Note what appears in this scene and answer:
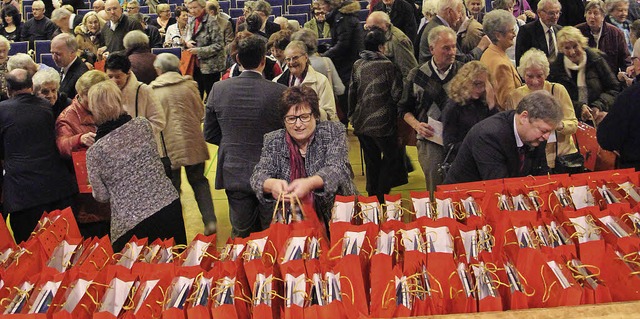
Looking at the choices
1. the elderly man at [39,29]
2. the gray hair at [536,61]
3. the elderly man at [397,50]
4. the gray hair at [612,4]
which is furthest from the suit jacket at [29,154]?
the elderly man at [39,29]

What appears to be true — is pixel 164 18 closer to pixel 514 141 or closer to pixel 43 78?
pixel 43 78

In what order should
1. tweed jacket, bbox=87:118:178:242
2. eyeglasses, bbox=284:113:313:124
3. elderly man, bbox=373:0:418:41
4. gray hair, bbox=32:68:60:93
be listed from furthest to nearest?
elderly man, bbox=373:0:418:41
gray hair, bbox=32:68:60:93
tweed jacket, bbox=87:118:178:242
eyeglasses, bbox=284:113:313:124

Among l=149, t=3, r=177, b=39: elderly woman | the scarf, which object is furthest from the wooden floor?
l=149, t=3, r=177, b=39: elderly woman

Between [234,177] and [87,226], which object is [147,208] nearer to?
[234,177]

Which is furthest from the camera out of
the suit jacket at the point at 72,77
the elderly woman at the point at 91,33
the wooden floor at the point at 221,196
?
the elderly woman at the point at 91,33

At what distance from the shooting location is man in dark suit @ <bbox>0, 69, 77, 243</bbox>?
4793mm

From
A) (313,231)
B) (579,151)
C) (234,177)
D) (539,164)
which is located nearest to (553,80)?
(579,151)

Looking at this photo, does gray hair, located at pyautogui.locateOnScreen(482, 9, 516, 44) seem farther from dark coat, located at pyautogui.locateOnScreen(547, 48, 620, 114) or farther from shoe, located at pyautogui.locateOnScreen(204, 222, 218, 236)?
shoe, located at pyautogui.locateOnScreen(204, 222, 218, 236)

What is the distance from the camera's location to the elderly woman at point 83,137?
4863 millimetres

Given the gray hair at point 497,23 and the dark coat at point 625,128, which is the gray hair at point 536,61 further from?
the gray hair at point 497,23

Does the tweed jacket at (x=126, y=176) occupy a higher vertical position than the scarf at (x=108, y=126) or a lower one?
lower

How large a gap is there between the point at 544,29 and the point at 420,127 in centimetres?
184

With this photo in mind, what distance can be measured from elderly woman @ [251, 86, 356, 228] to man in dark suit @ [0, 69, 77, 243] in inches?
64.6

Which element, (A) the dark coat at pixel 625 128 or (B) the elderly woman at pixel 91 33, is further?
(B) the elderly woman at pixel 91 33
